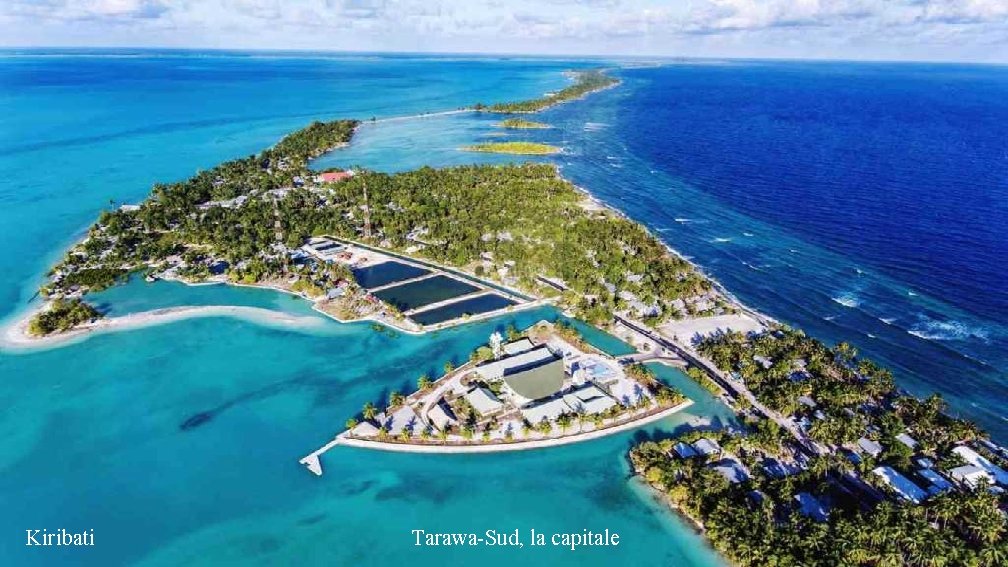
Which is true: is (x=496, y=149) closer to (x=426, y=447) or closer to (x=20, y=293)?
(x=20, y=293)

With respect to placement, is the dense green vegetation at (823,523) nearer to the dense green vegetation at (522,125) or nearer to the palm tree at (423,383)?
the palm tree at (423,383)

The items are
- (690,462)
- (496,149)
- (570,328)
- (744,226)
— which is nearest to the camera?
(690,462)

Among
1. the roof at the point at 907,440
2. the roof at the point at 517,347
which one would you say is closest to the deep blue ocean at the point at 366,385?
the roof at the point at 517,347

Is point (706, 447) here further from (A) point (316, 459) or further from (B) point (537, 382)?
(A) point (316, 459)

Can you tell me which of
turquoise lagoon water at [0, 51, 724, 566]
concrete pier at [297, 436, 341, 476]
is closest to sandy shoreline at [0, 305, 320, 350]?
turquoise lagoon water at [0, 51, 724, 566]

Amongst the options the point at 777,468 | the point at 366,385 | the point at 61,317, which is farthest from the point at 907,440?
the point at 61,317

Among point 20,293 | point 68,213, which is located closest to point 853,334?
point 20,293
